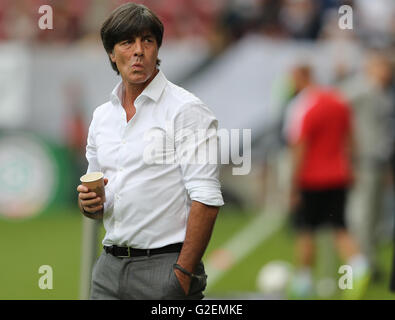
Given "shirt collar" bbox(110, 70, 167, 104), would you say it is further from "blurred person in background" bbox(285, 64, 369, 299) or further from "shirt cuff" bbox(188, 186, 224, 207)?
"blurred person in background" bbox(285, 64, 369, 299)

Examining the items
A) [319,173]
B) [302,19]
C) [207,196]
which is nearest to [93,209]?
[207,196]

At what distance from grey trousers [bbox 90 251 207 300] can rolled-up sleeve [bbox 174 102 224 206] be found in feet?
1.08

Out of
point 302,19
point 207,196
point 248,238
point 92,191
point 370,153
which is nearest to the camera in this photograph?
point 207,196

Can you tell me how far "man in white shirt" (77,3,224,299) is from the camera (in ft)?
12.5

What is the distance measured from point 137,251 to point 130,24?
964 millimetres

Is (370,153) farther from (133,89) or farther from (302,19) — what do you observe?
(133,89)

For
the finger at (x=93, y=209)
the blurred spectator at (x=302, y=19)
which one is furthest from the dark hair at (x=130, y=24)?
the blurred spectator at (x=302, y=19)

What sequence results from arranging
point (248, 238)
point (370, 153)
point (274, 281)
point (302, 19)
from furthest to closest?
point (302, 19)
point (248, 238)
point (370, 153)
point (274, 281)

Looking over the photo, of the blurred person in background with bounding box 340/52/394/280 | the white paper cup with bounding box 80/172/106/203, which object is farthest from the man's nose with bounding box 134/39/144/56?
the blurred person in background with bounding box 340/52/394/280

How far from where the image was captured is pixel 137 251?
396 cm

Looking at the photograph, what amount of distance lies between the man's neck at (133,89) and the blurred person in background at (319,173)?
443 cm

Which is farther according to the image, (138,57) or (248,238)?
(248,238)

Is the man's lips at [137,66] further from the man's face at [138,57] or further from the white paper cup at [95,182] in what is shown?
the white paper cup at [95,182]

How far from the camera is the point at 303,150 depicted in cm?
841
